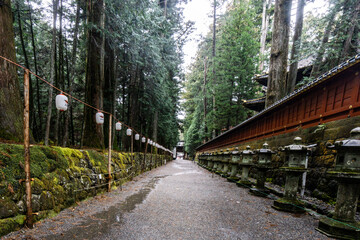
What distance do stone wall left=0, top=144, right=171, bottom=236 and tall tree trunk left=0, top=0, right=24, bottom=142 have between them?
3.31 ft

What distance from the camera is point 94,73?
304 inches

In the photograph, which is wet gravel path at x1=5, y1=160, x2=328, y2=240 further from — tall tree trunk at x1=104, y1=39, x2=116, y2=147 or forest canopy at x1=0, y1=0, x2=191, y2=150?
tall tree trunk at x1=104, y1=39, x2=116, y2=147

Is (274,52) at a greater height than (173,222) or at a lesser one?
greater

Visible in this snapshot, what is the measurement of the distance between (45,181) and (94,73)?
5.69m

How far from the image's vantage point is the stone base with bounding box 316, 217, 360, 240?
94.9 inches

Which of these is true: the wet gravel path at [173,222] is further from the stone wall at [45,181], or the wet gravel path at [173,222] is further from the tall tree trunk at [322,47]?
the tall tree trunk at [322,47]

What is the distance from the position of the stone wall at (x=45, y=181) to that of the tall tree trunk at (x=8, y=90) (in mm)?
1010

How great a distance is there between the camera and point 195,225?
2965 millimetres

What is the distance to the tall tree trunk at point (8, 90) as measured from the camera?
3.68m

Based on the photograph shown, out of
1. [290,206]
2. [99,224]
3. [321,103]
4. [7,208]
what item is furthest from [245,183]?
[7,208]

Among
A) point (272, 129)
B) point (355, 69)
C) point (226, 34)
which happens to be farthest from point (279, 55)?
point (226, 34)

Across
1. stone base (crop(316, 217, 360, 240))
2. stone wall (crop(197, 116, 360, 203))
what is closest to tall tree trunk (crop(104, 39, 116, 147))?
stone wall (crop(197, 116, 360, 203))

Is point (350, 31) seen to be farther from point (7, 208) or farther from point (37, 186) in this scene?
point (7, 208)

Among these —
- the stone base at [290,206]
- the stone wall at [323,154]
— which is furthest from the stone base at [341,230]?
the stone wall at [323,154]
